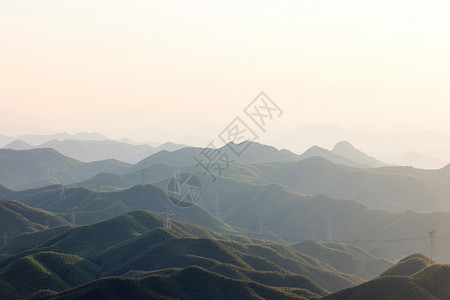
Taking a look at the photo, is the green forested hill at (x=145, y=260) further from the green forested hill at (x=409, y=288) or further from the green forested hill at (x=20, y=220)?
the green forested hill at (x=20, y=220)

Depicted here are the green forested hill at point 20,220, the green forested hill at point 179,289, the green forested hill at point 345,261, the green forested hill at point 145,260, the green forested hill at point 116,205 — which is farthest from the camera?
the green forested hill at point 116,205

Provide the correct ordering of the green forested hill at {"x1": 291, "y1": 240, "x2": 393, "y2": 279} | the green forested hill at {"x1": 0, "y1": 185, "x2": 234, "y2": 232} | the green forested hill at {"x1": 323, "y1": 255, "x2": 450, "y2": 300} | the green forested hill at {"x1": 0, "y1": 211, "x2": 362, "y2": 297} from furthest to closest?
1. the green forested hill at {"x1": 0, "y1": 185, "x2": 234, "y2": 232}
2. the green forested hill at {"x1": 291, "y1": 240, "x2": 393, "y2": 279}
3. the green forested hill at {"x1": 0, "y1": 211, "x2": 362, "y2": 297}
4. the green forested hill at {"x1": 323, "y1": 255, "x2": 450, "y2": 300}

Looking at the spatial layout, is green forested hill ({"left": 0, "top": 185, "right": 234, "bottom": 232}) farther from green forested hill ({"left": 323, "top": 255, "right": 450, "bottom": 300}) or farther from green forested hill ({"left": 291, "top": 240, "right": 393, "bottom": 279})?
green forested hill ({"left": 323, "top": 255, "right": 450, "bottom": 300})

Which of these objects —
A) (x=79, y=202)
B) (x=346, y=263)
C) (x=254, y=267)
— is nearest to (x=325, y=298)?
(x=254, y=267)

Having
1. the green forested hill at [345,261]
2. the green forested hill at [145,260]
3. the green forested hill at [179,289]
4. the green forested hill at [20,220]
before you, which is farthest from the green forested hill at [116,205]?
the green forested hill at [179,289]

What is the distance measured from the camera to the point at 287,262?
82.6m

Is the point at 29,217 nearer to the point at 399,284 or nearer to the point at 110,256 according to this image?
the point at 110,256

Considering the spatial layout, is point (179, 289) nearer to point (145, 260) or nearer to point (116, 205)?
point (145, 260)

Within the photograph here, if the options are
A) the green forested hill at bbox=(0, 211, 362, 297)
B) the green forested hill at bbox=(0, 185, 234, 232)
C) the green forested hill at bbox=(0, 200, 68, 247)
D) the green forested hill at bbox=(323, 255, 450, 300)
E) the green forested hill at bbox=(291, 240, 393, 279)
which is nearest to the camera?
the green forested hill at bbox=(323, 255, 450, 300)

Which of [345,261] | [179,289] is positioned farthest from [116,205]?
[179,289]

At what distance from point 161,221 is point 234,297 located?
1823 inches

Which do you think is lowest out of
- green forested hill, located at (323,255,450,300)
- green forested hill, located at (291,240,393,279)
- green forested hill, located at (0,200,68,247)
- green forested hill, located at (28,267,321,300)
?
green forested hill, located at (0,200,68,247)

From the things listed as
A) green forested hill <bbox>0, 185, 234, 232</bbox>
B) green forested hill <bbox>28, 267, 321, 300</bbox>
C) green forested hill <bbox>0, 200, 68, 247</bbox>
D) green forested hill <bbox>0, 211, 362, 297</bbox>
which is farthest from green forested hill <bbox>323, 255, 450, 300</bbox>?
green forested hill <bbox>0, 200, 68, 247</bbox>

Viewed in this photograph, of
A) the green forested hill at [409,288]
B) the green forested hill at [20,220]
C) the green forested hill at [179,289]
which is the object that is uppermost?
the green forested hill at [409,288]
